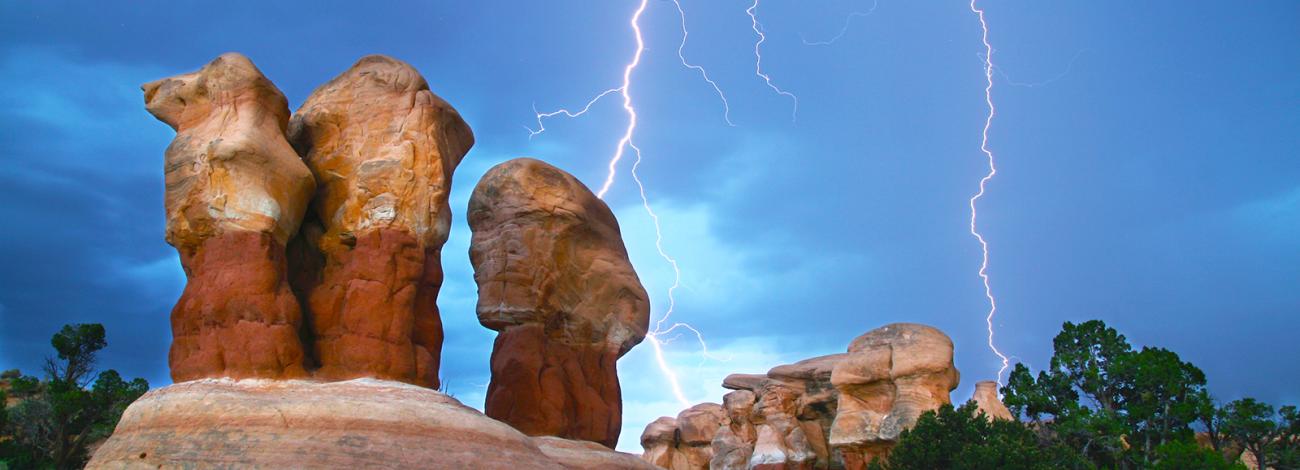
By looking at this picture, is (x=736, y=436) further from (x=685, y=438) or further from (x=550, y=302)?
(x=550, y=302)

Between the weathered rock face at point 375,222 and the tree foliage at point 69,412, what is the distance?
2360 cm

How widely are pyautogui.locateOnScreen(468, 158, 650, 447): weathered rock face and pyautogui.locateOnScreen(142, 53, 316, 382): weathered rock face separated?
24.8 feet

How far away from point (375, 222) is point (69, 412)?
27.7m

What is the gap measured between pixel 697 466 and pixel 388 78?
42261 mm

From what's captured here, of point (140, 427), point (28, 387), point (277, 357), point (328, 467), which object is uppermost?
point (28, 387)

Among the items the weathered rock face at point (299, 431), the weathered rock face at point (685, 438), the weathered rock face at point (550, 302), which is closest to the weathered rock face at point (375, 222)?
the weathered rock face at point (299, 431)

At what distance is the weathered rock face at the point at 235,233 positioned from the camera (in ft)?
58.9

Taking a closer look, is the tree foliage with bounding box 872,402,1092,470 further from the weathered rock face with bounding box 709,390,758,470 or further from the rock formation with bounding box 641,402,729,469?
the rock formation with bounding box 641,402,729,469

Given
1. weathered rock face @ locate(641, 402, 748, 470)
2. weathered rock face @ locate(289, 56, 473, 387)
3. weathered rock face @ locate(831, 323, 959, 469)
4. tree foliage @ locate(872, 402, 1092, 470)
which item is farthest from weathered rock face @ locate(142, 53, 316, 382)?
weathered rock face @ locate(641, 402, 748, 470)

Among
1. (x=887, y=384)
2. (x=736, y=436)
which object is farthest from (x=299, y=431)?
(x=736, y=436)

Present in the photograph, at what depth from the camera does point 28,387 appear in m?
48.1

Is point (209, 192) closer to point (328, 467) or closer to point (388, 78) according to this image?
point (388, 78)

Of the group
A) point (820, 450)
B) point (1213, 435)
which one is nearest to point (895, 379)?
point (820, 450)

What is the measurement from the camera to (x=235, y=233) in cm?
1844
